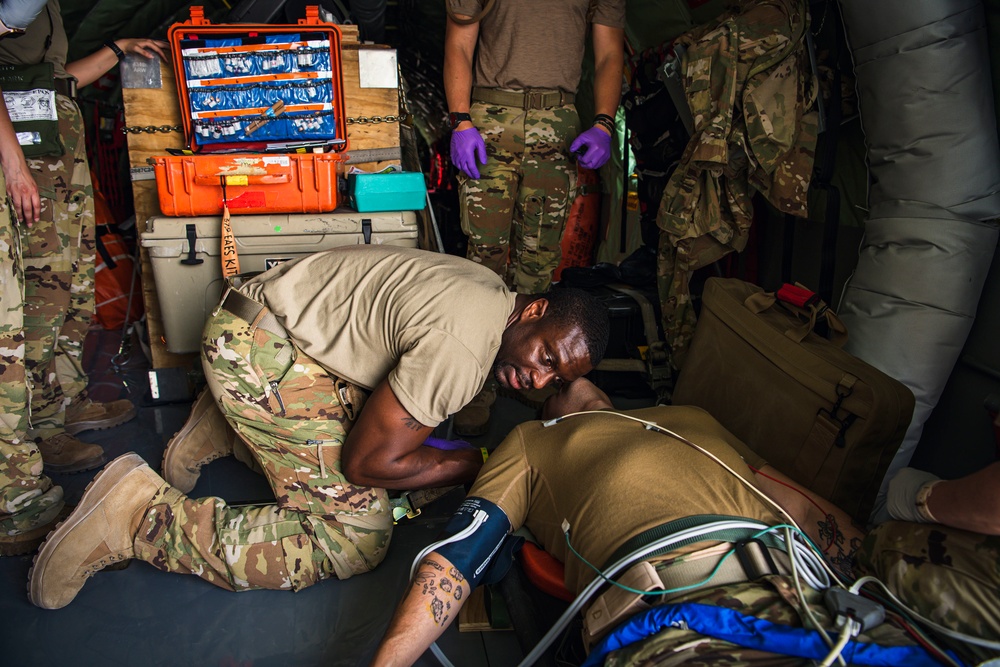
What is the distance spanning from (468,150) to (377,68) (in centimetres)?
60

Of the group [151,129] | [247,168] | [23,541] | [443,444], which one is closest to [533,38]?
[247,168]

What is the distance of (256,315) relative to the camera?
1.90 metres

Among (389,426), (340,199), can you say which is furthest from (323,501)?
(340,199)

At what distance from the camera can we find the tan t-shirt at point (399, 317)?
1.62 m

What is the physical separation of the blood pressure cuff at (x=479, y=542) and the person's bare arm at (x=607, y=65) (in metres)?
2.08

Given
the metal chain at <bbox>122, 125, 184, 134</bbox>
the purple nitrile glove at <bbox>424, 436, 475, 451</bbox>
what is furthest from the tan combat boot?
the metal chain at <bbox>122, 125, 184, 134</bbox>

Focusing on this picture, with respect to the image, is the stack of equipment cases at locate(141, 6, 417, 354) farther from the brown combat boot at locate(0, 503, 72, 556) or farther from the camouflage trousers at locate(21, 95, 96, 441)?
the brown combat boot at locate(0, 503, 72, 556)

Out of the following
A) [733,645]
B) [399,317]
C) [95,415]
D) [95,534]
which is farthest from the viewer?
[95,415]

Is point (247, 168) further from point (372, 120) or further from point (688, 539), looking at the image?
point (688, 539)

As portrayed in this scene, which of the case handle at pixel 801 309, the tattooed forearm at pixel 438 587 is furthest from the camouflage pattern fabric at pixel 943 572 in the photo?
the tattooed forearm at pixel 438 587

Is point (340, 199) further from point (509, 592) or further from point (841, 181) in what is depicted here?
point (841, 181)

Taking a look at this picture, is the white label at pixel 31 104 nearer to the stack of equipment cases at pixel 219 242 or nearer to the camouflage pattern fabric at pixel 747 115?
the stack of equipment cases at pixel 219 242

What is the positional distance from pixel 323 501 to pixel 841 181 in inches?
92.7

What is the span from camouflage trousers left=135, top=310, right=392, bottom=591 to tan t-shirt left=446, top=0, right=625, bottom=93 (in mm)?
1678
